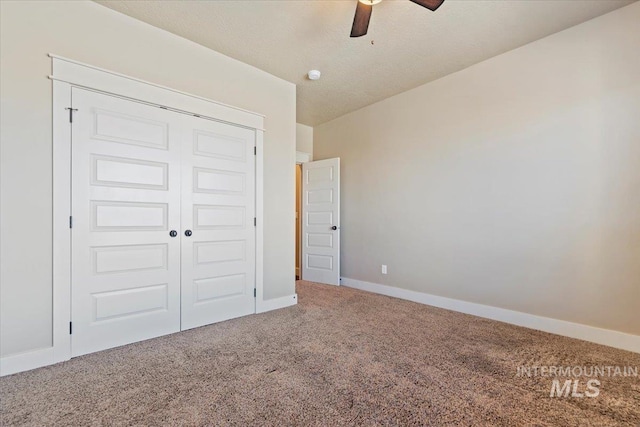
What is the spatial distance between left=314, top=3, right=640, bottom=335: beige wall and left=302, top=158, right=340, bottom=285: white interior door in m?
0.73

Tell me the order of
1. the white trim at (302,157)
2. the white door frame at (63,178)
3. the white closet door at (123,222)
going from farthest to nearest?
the white trim at (302,157) → the white closet door at (123,222) → the white door frame at (63,178)

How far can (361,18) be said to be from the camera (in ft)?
7.12

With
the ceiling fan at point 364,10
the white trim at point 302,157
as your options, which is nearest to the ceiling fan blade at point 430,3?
the ceiling fan at point 364,10

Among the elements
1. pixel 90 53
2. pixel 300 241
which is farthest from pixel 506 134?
pixel 90 53

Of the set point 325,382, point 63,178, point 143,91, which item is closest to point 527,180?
point 325,382

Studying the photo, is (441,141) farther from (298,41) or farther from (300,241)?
(300,241)

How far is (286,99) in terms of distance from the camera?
146 inches

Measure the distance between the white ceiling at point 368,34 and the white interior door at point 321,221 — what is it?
5.53ft

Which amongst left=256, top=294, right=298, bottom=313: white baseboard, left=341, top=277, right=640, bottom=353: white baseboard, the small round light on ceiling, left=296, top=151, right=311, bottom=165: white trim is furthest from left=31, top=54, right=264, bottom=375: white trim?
left=341, top=277, right=640, bottom=353: white baseboard

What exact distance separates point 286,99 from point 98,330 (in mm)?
3099

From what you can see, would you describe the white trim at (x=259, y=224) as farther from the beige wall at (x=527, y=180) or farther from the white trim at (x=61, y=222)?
the beige wall at (x=527, y=180)

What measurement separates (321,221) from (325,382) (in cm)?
321

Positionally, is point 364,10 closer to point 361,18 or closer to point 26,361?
point 361,18

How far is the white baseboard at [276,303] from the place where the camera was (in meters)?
3.38
